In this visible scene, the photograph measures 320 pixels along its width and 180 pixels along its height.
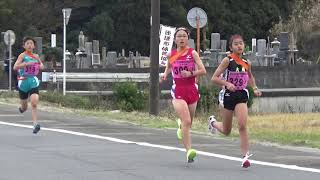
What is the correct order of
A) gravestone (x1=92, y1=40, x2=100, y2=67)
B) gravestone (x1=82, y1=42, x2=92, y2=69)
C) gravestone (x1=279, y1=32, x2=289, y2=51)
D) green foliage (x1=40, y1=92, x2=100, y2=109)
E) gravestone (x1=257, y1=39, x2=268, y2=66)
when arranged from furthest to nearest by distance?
gravestone (x1=279, y1=32, x2=289, y2=51)
gravestone (x1=257, y1=39, x2=268, y2=66)
gravestone (x1=82, y1=42, x2=92, y2=69)
gravestone (x1=92, y1=40, x2=100, y2=67)
green foliage (x1=40, y1=92, x2=100, y2=109)

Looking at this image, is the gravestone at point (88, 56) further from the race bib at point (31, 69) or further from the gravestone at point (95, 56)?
the race bib at point (31, 69)

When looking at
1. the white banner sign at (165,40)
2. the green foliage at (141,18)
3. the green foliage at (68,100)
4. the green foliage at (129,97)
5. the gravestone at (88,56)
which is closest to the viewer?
the white banner sign at (165,40)

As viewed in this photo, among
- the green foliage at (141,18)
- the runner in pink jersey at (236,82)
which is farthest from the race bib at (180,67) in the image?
the green foliage at (141,18)

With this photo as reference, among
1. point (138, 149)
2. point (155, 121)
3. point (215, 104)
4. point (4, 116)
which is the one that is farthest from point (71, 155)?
point (215, 104)

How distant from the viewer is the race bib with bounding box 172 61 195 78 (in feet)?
35.6

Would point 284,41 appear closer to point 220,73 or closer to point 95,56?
point 95,56

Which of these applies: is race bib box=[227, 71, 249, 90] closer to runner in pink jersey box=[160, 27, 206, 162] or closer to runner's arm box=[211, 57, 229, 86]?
runner's arm box=[211, 57, 229, 86]

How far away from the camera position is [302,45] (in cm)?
5706

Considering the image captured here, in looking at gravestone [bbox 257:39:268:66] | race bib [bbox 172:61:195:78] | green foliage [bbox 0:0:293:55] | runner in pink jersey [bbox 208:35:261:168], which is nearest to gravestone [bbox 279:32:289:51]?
gravestone [bbox 257:39:268:66]

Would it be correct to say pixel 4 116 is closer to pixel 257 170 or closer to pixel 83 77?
pixel 257 170

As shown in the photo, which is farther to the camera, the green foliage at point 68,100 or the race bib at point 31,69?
the green foliage at point 68,100

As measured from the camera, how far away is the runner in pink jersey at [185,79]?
10.8 meters

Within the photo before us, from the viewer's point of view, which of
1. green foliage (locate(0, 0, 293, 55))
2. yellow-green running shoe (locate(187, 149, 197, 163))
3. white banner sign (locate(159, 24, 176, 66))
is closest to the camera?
yellow-green running shoe (locate(187, 149, 197, 163))

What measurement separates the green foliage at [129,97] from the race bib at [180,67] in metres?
15.4
